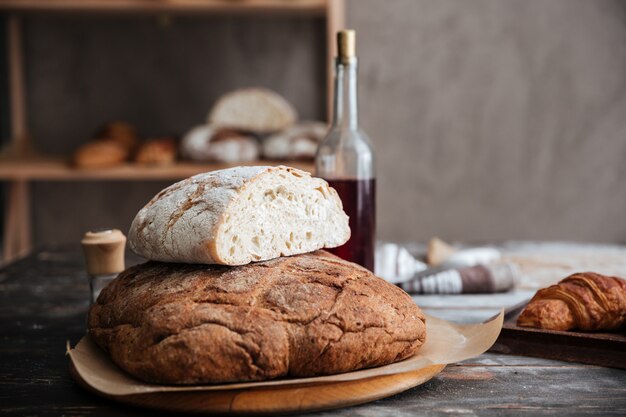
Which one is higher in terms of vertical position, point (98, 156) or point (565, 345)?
point (98, 156)

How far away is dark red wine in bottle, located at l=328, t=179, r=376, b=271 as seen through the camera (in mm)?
1282

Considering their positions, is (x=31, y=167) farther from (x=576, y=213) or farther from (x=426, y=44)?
(x=576, y=213)

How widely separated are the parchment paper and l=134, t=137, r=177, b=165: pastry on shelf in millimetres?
1479

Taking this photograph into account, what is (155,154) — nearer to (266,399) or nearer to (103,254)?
(103,254)

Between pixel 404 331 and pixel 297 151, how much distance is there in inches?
59.0

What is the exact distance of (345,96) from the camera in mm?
1292

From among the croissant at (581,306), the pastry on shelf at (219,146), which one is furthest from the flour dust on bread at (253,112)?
Answer: the croissant at (581,306)

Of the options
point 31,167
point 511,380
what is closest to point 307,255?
point 511,380

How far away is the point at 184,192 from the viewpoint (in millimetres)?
995

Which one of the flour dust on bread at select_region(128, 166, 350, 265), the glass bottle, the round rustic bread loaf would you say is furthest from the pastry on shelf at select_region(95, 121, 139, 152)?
the round rustic bread loaf

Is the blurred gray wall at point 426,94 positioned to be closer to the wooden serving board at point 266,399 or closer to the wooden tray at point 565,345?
the wooden tray at point 565,345

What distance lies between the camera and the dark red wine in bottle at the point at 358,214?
1.28m

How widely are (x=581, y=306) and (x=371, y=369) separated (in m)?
0.34

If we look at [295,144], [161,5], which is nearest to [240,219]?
[295,144]
